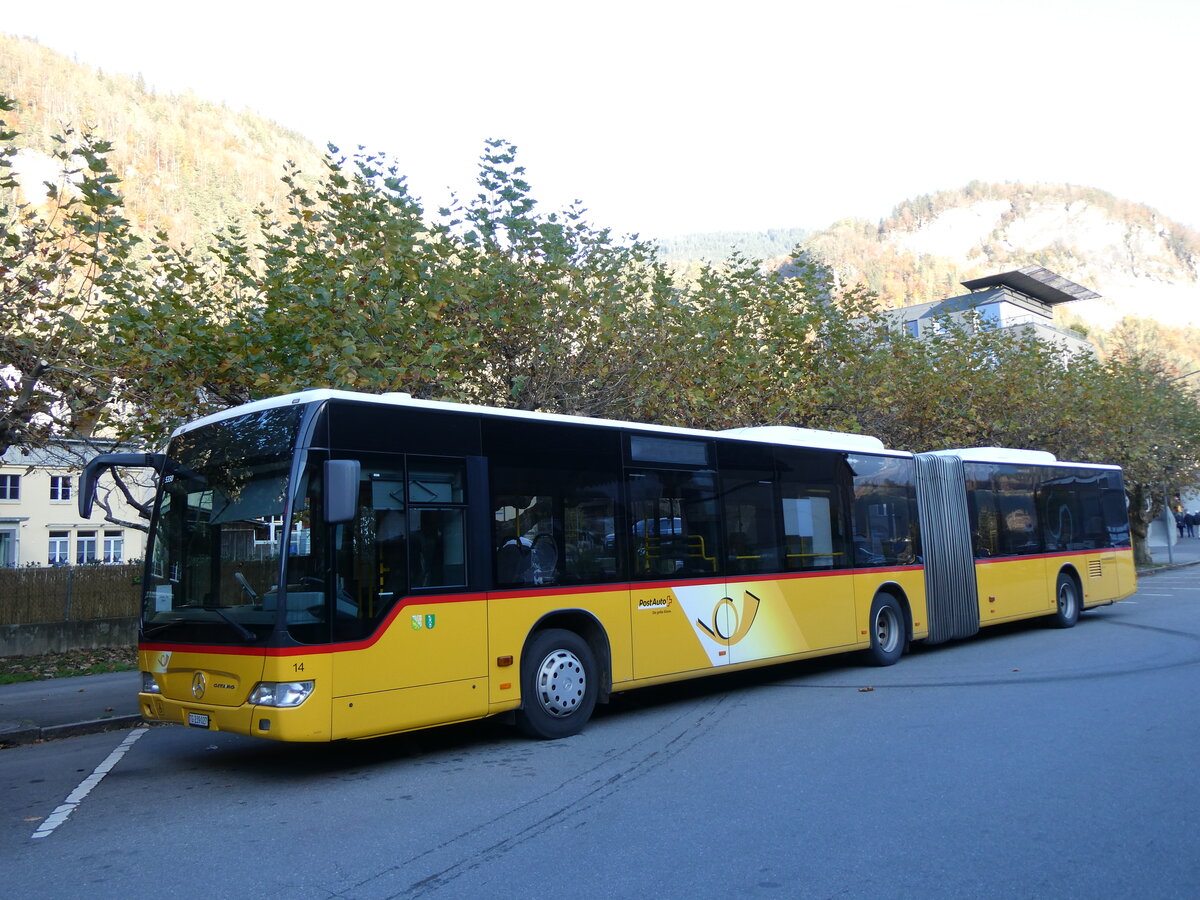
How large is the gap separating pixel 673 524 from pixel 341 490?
436 centimetres

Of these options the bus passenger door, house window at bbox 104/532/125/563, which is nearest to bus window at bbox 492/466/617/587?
the bus passenger door

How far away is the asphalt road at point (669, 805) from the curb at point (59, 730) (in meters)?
0.25

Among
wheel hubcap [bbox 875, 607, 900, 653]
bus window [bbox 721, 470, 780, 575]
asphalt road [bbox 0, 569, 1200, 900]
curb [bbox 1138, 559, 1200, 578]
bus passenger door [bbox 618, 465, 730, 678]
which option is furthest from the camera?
curb [bbox 1138, 559, 1200, 578]

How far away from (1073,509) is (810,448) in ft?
28.5

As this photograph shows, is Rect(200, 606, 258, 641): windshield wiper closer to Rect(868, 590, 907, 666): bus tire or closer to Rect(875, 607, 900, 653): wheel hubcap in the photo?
Rect(868, 590, 907, 666): bus tire

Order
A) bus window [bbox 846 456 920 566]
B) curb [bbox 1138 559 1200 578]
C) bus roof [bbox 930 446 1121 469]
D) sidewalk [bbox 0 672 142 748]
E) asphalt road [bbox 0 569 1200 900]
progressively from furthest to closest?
curb [bbox 1138 559 1200 578] → bus roof [bbox 930 446 1121 469] → bus window [bbox 846 456 920 566] → sidewalk [bbox 0 672 142 748] → asphalt road [bbox 0 569 1200 900]

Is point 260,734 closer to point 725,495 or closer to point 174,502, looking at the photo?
point 174,502

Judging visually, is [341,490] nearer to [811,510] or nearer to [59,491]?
[811,510]

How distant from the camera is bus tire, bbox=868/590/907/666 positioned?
13695mm

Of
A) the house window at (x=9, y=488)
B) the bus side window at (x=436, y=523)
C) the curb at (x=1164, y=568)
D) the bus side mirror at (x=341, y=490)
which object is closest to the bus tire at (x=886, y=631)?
the bus side window at (x=436, y=523)

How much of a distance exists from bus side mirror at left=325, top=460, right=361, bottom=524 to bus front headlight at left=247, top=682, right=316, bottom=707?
1.20 m

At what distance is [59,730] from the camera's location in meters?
10.8

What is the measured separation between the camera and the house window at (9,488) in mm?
44531

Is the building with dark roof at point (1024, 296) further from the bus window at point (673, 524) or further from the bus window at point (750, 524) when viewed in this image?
the bus window at point (673, 524)
